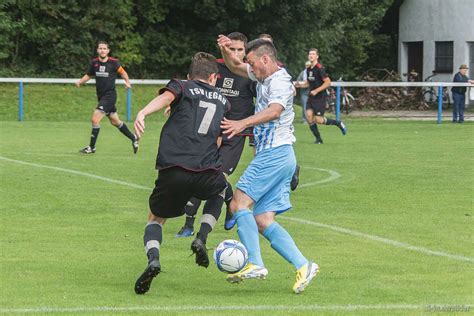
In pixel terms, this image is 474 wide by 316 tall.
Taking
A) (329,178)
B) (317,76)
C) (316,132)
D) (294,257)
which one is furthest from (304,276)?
(317,76)

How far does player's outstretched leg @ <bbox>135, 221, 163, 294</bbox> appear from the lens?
752 centimetres

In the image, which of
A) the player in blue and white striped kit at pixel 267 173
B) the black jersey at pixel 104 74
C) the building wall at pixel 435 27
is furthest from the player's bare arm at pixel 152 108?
the building wall at pixel 435 27

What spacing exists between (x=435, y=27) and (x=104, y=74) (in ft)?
93.1

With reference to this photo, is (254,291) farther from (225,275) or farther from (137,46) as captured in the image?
(137,46)

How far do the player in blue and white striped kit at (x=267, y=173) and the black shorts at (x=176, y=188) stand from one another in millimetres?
266

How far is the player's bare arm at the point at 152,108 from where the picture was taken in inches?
296

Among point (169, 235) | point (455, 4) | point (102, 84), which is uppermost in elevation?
point (455, 4)

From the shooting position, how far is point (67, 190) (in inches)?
555

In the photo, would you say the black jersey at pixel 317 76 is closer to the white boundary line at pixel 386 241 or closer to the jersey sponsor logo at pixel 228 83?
the white boundary line at pixel 386 241

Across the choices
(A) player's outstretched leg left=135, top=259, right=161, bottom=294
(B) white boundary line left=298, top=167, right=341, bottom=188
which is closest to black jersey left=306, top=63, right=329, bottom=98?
(B) white boundary line left=298, top=167, right=341, bottom=188

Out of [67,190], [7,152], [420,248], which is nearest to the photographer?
[420,248]

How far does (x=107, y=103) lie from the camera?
20266 millimetres

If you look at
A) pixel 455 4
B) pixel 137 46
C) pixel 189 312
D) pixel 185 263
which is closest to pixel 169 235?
pixel 185 263

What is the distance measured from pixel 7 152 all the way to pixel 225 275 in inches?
478
